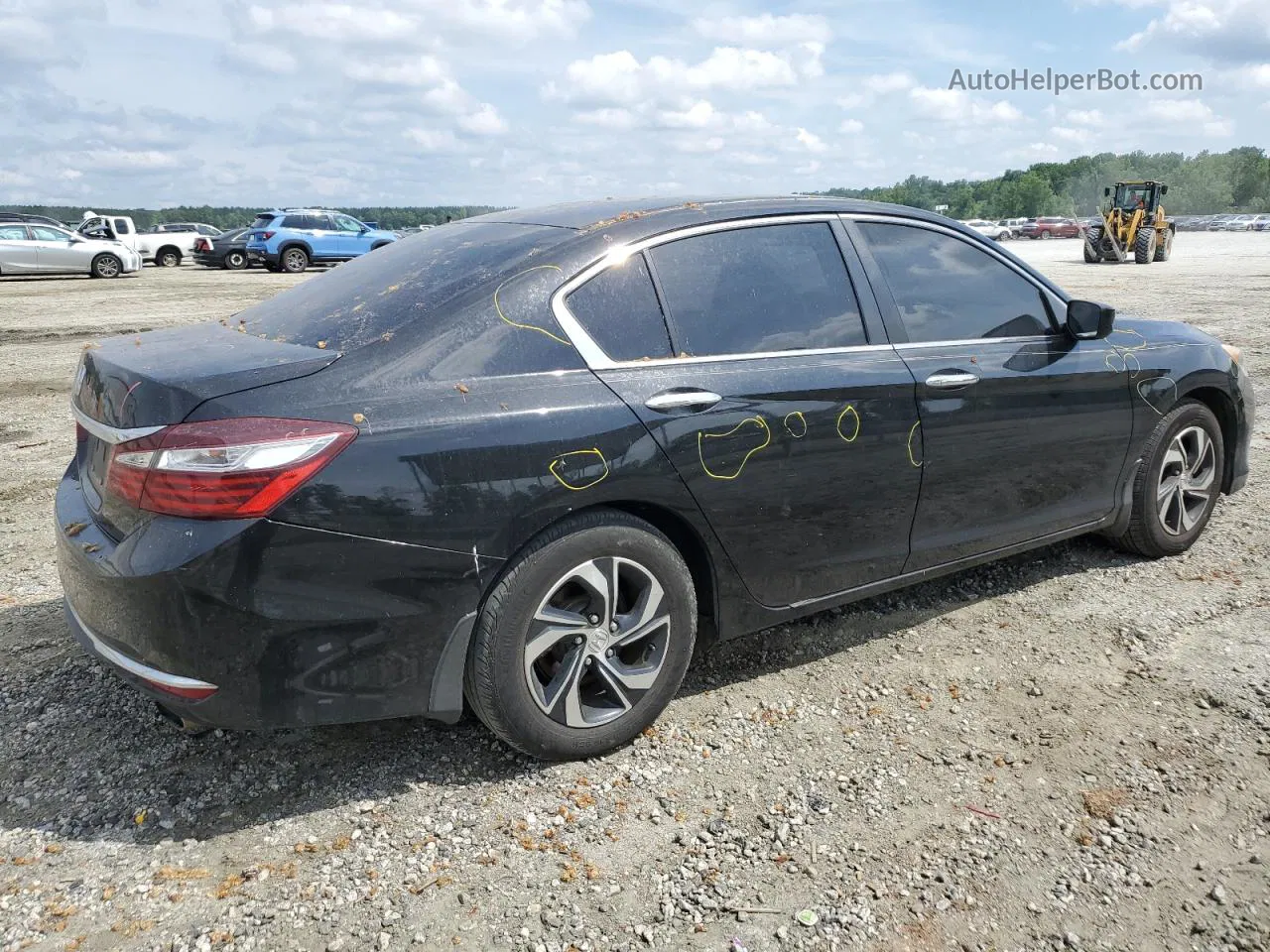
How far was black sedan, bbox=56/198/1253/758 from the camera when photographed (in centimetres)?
256

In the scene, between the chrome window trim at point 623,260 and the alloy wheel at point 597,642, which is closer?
the alloy wheel at point 597,642

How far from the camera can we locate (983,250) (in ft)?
13.6

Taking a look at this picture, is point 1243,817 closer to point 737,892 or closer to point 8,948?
point 737,892

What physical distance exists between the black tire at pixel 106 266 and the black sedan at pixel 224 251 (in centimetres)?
419

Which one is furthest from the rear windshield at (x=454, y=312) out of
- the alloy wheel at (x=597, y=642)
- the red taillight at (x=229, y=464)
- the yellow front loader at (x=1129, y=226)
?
the yellow front loader at (x=1129, y=226)

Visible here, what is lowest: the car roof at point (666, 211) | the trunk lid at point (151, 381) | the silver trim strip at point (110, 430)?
the silver trim strip at point (110, 430)

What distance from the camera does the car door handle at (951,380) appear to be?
3.67 metres

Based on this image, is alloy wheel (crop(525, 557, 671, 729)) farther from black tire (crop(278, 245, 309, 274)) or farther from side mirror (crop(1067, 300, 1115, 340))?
black tire (crop(278, 245, 309, 274))

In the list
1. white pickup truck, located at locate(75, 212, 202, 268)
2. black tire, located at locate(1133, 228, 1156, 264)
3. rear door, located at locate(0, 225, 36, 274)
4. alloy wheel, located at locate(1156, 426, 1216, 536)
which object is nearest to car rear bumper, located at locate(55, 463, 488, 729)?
alloy wheel, located at locate(1156, 426, 1216, 536)

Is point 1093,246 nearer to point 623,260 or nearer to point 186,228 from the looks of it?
point 623,260

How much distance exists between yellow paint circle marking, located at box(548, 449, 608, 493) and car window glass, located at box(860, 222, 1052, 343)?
4.84 feet

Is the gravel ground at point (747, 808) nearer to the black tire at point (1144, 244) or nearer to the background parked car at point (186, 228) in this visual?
the black tire at point (1144, 244)

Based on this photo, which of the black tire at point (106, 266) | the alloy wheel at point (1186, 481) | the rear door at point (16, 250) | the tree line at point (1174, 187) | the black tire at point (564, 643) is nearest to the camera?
the black tire at point (564, 643)

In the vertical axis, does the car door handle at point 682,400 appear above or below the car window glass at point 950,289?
below
